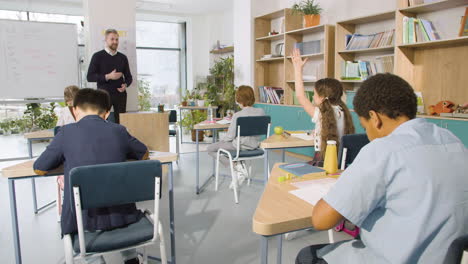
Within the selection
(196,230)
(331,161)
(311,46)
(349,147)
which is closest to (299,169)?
(331,161)

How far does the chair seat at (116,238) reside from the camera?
5.24 feet

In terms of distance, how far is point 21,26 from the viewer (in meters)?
4.56

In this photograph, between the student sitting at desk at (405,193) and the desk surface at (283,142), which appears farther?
the desk surface at (283,142)

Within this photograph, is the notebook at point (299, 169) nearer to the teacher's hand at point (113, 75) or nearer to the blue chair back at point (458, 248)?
the blue chair back at point (458, 248)

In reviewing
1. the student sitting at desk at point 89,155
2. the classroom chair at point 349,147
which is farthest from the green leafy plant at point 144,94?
the classroom chair at point 349,147

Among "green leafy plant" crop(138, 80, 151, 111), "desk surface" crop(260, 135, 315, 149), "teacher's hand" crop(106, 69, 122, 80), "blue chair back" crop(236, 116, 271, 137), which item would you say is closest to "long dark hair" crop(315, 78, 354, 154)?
"desk surface" crop(260, 135, 315, 149)

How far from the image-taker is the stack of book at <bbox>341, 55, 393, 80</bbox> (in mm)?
4238

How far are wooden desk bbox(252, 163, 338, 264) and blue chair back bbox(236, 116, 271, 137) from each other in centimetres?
195

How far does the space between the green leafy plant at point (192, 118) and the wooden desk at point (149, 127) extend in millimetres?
3294

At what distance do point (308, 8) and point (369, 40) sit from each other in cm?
124

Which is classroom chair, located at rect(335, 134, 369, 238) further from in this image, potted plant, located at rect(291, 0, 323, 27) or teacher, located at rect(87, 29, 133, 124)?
potted plant, located at rect(291, 0, 323, 27)

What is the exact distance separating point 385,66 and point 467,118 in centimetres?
118

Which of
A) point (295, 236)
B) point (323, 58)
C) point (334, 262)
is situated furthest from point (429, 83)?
point (334, 262)

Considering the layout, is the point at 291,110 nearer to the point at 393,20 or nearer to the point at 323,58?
the point at 323,58
